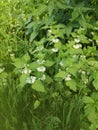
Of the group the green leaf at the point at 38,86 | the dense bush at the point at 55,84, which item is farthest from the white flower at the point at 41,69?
the green leaf at the point at 38,86

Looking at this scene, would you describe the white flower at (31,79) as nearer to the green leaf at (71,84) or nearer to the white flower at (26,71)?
the white flower at (26,71)

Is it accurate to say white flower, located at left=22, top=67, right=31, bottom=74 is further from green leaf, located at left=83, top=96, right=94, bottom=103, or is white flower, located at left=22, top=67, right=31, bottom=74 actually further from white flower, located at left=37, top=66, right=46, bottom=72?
green leaf, located at left=83, top=96, right=94, bottom=103

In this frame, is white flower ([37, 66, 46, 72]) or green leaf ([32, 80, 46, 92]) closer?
green leaf ([32, 80, 46, 92])

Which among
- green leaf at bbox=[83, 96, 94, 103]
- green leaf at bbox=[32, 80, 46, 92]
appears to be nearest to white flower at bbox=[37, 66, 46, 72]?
green leaf at bbox=[32, 80, 46, 92]

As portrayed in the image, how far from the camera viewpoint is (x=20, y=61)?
8.24ft

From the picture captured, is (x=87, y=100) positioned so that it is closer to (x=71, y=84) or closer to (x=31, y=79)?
(x=71, y=84)

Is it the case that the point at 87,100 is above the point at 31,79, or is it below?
below

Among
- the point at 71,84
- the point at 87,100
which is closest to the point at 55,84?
the point at 71,84

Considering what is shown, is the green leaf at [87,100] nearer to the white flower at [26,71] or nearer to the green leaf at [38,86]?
the green leaf at [38,86]

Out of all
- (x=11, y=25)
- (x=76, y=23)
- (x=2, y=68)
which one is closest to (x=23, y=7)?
(x=11, y=25)

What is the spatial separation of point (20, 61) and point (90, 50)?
55 cm

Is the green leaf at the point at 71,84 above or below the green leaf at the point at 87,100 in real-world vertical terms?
above

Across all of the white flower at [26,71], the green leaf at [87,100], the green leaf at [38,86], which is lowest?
the green leaf at [87,100]

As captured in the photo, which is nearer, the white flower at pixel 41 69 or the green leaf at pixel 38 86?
the green leaf at pixel 38 86
